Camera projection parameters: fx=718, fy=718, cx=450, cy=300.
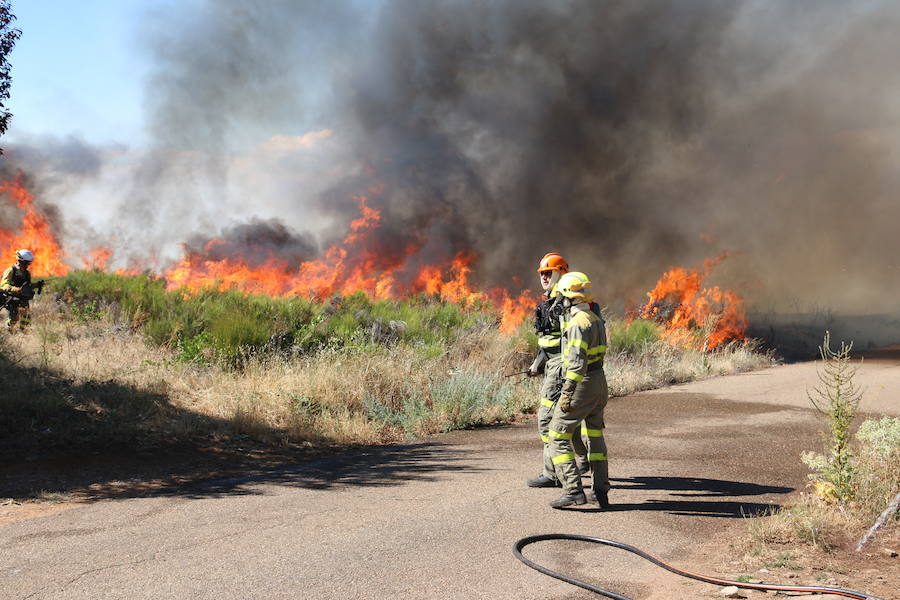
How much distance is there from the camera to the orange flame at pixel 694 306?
63.8 ft

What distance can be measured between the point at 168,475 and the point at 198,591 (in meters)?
3.02

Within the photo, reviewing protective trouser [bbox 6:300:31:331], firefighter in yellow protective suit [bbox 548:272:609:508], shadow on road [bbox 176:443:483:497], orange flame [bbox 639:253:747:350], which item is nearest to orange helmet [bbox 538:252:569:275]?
firefighter in yellow protective suit [bbox 548:272:609:508]

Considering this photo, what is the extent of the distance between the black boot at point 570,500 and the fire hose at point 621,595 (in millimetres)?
691

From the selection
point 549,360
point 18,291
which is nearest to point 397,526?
point 549,360

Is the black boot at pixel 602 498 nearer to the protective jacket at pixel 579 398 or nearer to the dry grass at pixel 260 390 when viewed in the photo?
the protective jacket at pixel 579 398

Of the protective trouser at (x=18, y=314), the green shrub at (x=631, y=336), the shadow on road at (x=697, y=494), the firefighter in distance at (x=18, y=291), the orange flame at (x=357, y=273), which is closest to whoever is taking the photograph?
the shadow on road at (x=697, y=494)

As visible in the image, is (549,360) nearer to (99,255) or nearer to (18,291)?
(18,291)

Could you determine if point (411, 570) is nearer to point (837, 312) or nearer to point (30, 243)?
point (30, 243)

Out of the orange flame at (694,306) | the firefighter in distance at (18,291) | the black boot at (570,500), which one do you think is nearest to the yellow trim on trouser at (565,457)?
the black boot at (570,500)

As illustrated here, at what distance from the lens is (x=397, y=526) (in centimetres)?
489

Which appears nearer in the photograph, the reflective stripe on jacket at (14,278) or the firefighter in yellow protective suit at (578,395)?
the firefighter in yellow protective suit at (578,395)

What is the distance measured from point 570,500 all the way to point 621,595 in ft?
5.43

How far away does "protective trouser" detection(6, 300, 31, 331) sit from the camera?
11.2 m

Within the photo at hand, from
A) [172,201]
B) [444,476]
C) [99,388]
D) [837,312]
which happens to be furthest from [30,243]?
[837,312]
